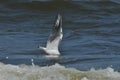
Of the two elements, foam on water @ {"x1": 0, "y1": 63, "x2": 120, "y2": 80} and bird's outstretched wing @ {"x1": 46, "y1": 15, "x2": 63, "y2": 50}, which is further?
bird's outstretched wing @ {"x1": 46, "y1": 15, "x2": 63, "y2": 50}

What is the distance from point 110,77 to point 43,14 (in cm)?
992

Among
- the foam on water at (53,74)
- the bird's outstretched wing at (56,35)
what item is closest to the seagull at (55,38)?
the bird's outstretched wing at (56,35)

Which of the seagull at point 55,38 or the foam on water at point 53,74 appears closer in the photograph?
the foam on water at point 53,74

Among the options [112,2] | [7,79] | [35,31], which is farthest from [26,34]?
[7,79]

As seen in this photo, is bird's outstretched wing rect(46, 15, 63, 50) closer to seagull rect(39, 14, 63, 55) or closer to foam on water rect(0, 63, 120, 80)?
seagull rect(39, 14, 63, 55)

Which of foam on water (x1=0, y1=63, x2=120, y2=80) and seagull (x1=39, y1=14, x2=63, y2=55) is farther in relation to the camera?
seagull (x1=39, y1=14, x2=63, y2=55)

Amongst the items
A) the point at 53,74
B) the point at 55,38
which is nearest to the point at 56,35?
the point at 55,38

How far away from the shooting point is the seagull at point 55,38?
650 inches

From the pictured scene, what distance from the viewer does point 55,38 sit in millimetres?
16781

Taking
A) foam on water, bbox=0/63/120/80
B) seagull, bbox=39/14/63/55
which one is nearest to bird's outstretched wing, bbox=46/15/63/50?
seagull, bbox=39/14/63/55

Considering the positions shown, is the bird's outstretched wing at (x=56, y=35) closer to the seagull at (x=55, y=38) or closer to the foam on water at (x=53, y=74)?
the seagull at (x=55, y=38)

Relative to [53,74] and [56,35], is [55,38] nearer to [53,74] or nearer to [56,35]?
[56,35]

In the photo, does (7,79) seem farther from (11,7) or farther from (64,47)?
(11,7)

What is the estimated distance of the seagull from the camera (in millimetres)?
16500
